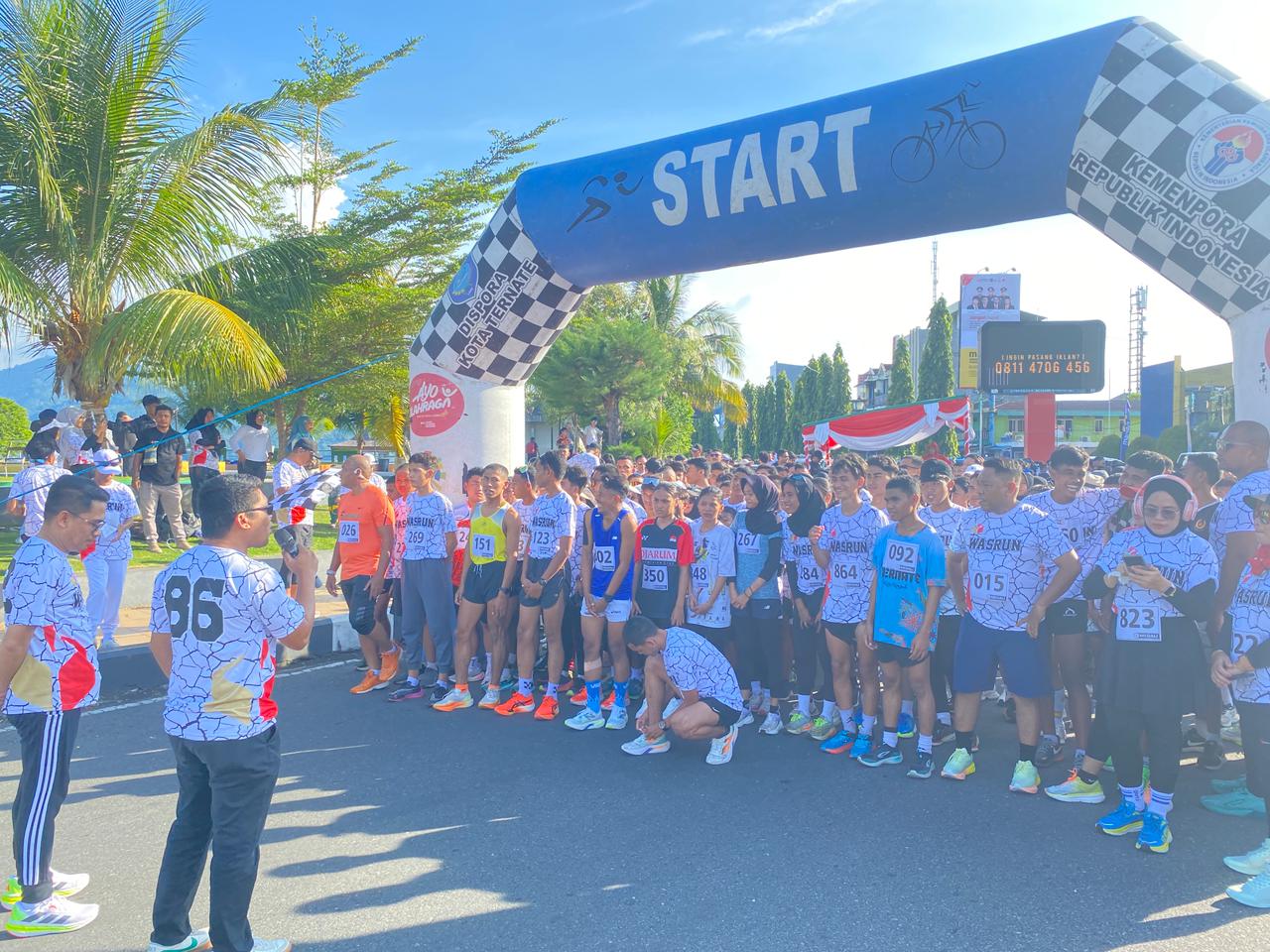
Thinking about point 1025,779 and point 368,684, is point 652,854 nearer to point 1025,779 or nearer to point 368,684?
point 1025,779

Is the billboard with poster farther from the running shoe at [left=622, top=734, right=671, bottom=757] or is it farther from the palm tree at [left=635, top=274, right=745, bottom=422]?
the running shoe at [left=622, top=734, right=671, bottom=757]

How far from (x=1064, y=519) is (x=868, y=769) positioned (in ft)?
6.80

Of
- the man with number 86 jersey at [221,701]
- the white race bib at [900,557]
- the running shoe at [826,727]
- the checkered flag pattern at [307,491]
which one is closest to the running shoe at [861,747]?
the running shoe at [826,727]

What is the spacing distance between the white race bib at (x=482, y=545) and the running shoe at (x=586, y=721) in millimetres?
1408

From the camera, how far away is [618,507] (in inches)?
251

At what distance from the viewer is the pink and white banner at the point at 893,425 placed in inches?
664

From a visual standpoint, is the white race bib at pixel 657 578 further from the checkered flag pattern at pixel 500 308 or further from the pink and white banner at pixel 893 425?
the pink and white banner at pixel 893 425

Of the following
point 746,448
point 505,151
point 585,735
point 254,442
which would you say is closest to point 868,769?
point 585,735

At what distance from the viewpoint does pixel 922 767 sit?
16.9 ft

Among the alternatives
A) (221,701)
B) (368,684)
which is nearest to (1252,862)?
(221,701)

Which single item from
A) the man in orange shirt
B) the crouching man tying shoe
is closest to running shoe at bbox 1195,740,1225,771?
the crouching man tying shoe

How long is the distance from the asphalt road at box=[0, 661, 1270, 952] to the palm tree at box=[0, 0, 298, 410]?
20.0 ft

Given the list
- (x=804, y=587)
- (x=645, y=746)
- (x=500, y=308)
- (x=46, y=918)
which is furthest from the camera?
(x=500, y=308)

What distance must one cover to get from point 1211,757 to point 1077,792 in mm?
1238
